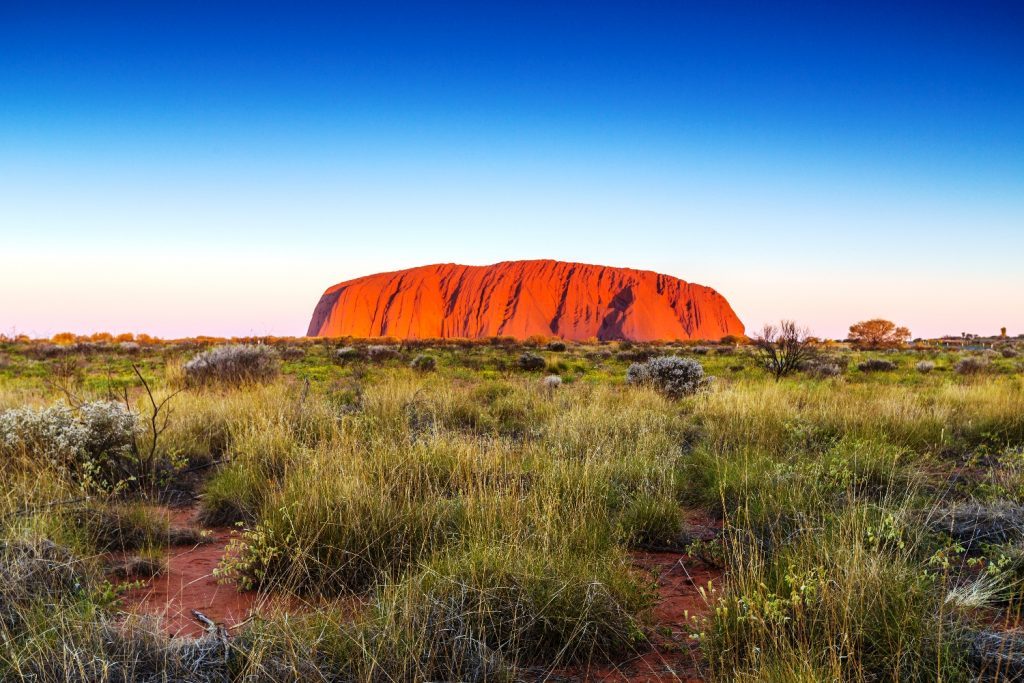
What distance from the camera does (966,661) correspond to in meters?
2.44

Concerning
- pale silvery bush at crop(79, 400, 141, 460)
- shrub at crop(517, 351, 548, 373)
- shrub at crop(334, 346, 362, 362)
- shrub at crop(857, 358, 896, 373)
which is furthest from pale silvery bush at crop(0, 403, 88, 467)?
shrub at crop(857, 358, 896, 373)

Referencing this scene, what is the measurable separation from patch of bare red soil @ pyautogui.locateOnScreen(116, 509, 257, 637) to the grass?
0.14m

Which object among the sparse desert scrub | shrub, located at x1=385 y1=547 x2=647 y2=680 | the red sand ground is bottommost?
the red sand ground

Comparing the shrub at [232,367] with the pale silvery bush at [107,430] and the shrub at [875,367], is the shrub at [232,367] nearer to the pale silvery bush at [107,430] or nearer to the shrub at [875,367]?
the pale silvery bush at [107,430]

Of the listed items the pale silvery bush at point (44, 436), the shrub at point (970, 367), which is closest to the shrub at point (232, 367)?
the pale silvery bush at point (44, 436)

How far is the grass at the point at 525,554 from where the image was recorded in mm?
2418

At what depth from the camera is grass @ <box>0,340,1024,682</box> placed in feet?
7.93

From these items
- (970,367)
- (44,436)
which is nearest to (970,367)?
(970,367)

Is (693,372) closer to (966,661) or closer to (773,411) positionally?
(773,411)

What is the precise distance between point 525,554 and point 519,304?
106 m

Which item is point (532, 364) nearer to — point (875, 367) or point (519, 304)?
point (875, 367)

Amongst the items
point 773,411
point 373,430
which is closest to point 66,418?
point 373,430

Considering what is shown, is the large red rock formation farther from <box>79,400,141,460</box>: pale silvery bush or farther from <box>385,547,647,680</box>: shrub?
<box>385,547,647,680</box>: shrub

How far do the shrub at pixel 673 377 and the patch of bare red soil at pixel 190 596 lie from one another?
9396 millimetres
